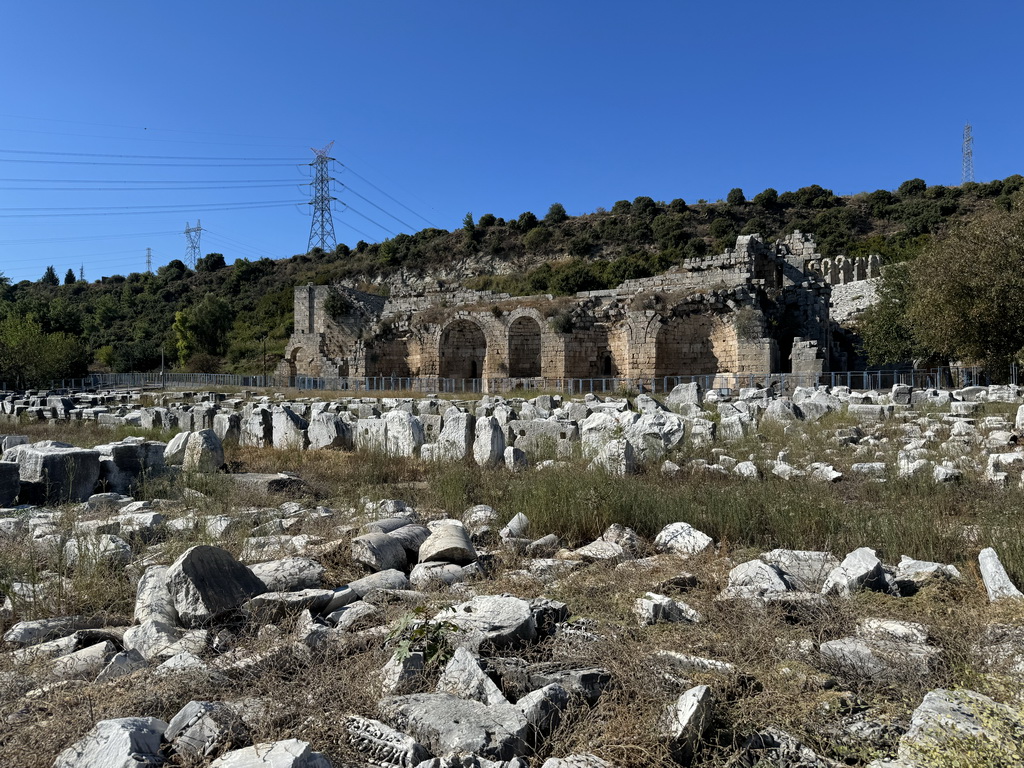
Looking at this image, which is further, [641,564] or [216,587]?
[641,564]

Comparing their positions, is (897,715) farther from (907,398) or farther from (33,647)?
(907,398)

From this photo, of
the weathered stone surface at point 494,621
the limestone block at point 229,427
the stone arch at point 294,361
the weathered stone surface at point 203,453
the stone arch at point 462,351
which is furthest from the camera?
the stone arch at point 294,361

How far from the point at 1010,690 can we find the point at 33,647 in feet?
13.4

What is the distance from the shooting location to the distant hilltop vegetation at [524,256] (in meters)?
39.3

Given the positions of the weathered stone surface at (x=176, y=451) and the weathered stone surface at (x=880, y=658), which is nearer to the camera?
the weathered stone surface at (x=880, y=658)

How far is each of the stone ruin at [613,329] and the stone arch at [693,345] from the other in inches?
1.5

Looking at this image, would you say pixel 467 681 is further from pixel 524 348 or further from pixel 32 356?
pixel 32 356

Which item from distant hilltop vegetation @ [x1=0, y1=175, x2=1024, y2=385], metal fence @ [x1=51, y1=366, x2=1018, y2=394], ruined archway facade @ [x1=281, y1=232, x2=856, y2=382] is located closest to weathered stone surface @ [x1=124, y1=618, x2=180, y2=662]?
metal fence @ [x1=51, y1=366, x2=1018, y2=394]

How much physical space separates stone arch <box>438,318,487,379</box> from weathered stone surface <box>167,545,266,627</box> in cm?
2451

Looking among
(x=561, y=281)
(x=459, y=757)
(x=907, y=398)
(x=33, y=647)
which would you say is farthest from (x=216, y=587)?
(x=561, y=281)

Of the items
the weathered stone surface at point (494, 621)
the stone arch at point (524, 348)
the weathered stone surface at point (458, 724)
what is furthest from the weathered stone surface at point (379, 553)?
the stone arch at point (524, 348)

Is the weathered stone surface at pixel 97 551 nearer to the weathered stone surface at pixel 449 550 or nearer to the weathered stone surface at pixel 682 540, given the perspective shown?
the weathered stone surface at pixel 449 550

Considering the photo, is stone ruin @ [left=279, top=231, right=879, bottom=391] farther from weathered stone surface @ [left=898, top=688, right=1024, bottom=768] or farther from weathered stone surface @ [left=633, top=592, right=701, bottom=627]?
weathered stone surface @ [left=898, top=688, right=1024, bottom=768]

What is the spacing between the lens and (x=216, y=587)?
11.0ft
